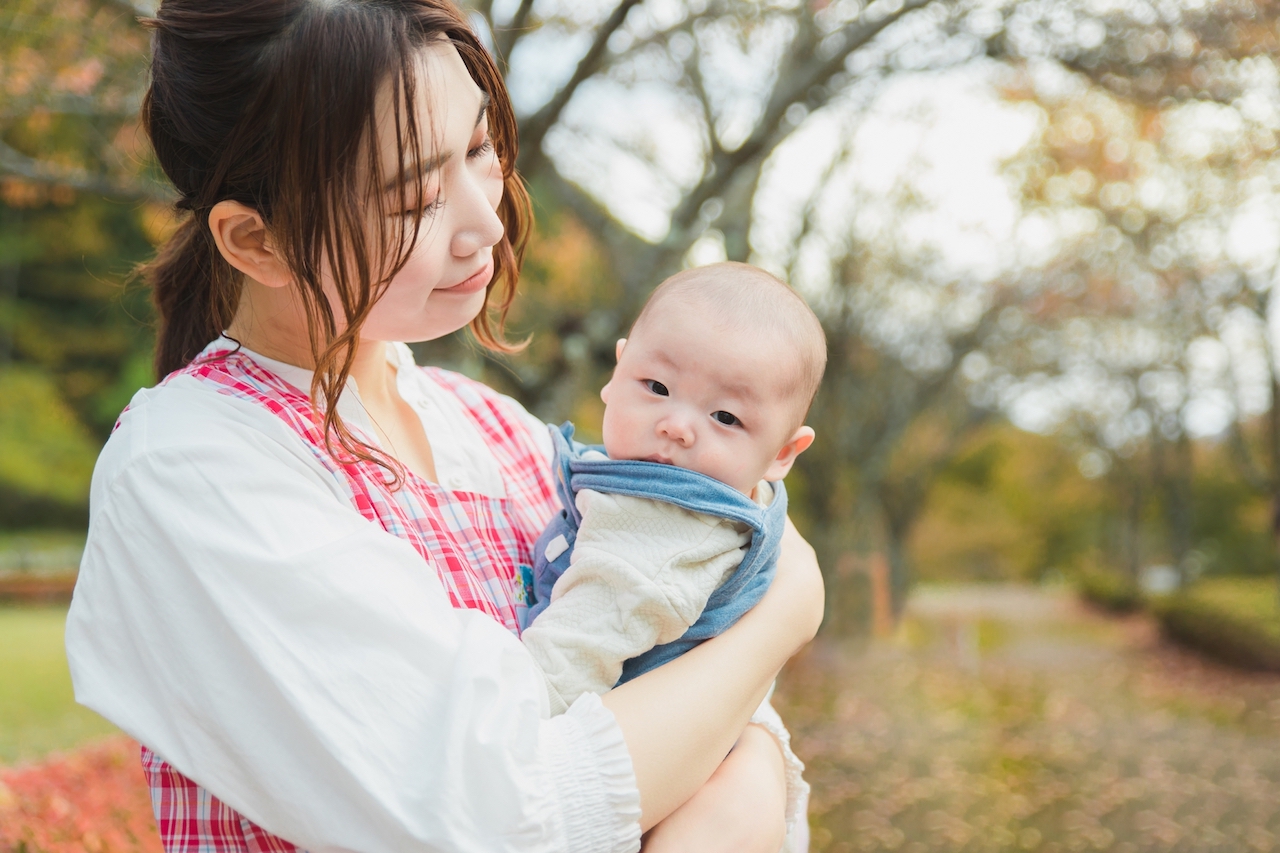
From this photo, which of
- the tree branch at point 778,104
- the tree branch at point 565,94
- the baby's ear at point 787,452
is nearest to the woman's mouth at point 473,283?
the baby's ear at point 787,452

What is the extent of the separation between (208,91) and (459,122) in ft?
0.96

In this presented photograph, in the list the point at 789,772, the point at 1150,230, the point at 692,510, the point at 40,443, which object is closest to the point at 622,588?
the point at 692,510

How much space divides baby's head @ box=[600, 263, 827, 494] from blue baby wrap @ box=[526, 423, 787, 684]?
0.04m

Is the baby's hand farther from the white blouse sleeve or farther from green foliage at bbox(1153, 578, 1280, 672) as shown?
green foliage at bbox(1153, 578, 1280, 672)

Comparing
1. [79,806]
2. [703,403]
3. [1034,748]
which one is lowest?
[1034,748]

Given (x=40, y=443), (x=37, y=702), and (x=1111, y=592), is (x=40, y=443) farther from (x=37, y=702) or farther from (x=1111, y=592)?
(x=1111, y=592)

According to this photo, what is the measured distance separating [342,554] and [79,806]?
4036 mm

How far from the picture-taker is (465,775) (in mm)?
963

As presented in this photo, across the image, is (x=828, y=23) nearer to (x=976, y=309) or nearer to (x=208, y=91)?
(x=208, y=91)

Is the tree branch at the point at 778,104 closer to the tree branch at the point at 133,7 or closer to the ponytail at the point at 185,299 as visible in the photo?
the tree branch at the point at 133,7

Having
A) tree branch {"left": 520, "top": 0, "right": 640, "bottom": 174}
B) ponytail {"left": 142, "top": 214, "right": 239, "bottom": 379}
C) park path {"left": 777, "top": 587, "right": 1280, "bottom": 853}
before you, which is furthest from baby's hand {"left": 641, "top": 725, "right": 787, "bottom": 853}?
park path {"left": 777, "top": 587, "right": 1280, "bottom": 853}

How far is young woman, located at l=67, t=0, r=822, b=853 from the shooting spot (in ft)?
3.22

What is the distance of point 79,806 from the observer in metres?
4.21

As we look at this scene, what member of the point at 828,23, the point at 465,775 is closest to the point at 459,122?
the point at 465,775
